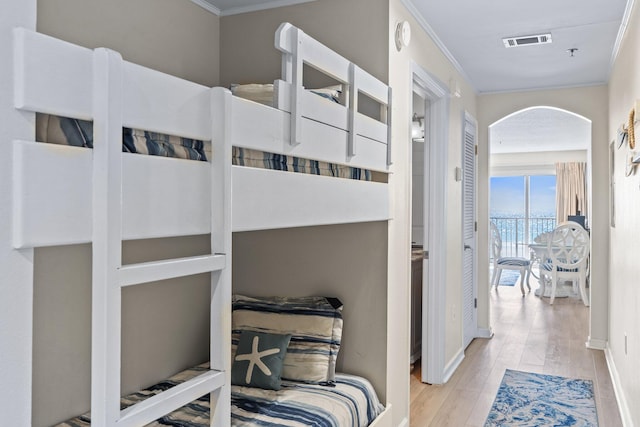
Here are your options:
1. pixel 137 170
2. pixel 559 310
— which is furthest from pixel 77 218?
pixel 559 310

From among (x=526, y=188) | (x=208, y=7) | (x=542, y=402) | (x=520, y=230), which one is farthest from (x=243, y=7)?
(x=520, y=230)

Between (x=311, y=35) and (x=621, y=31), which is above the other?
(x=621, y=31)

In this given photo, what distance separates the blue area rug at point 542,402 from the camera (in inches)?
127

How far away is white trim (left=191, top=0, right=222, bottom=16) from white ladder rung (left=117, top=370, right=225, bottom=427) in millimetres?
2276

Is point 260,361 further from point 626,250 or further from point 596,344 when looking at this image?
point 596,344

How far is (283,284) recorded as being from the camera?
9.58ft

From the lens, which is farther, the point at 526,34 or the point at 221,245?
the point at 526,34

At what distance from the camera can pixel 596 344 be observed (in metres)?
4.82

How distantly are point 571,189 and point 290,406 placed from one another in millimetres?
10345

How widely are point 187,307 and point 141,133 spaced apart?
1810 mm

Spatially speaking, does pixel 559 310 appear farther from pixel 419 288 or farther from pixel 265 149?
pixel 265 149

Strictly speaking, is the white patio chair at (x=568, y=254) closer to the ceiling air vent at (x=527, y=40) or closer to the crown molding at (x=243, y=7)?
the ceiling air vent at (x=527, y=40)

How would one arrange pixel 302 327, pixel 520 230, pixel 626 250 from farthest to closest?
pixel 520 230, pixel 626 250, pixel 302 327

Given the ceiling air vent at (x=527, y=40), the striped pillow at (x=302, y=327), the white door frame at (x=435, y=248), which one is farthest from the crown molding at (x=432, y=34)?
the striped pillow at (x=302, y=327)
